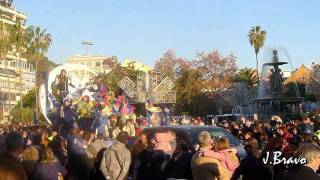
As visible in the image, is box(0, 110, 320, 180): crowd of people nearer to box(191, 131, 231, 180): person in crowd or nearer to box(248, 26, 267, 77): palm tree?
box(191, 131, 231, 180): person in crowd

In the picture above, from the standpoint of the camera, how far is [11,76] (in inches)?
3501

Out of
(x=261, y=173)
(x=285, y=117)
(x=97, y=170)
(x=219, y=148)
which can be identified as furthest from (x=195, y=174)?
(x=285, y=117)

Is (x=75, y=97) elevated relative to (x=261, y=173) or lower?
elevated

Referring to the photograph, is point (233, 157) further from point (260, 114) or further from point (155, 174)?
point (260, 114)

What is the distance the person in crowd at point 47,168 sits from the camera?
8992 millimetres

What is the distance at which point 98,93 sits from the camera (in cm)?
2119

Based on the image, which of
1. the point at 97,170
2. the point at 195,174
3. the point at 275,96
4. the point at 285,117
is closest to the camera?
the point at 195,174

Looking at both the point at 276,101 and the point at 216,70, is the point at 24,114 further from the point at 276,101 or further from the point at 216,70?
the point at 276,101

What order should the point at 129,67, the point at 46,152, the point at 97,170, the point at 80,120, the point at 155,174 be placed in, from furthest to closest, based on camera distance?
the point at 129,67, the point at 80,120, the point at 97,170, the point at 155,174, the point at 46,152

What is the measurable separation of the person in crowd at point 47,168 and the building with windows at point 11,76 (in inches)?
2699

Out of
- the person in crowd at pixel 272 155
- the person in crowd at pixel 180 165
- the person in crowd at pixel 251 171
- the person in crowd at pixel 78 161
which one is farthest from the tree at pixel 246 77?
the person in crowd at pixel 251 171

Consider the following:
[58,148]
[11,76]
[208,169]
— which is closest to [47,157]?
[208,169]

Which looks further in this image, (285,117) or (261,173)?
(285,117)

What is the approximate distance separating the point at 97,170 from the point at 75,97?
962 cm
